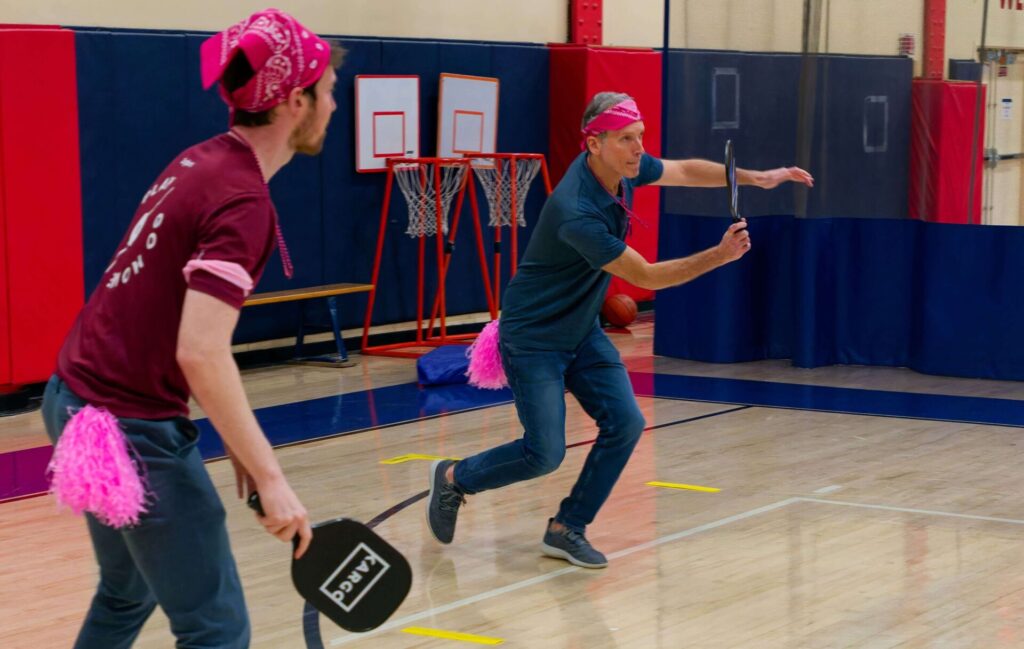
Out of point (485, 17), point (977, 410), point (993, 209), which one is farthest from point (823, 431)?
point (485, 17)

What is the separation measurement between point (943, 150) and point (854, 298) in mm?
1143

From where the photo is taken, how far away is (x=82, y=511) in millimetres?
2795

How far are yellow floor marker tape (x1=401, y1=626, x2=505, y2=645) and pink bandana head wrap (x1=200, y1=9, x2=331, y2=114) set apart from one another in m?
2.26

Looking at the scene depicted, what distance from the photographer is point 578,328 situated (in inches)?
207

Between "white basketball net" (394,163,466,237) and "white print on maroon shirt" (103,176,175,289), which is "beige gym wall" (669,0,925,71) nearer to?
"white basketball net" (394,163,466,237)

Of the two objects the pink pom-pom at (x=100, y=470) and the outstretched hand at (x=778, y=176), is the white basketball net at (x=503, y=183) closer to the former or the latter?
the outstretched hand at (x=778, y=176)

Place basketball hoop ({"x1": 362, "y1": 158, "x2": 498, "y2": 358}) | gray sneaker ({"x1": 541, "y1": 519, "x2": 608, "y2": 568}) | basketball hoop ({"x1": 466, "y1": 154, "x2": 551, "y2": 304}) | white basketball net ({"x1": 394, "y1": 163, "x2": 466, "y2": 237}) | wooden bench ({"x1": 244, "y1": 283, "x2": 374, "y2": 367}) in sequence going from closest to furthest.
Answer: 1. gray sneaker ({"x1": 541, "y1": 519, "x2": 608, "y2": 568})
2. wooden bench ({"x1": 244, "y1": 283, "x2": 374, "y2": 367})
3. basketball hoop ({"x1": 362, "y1": 158, "x2": 498, "y2": 358})
4. white basketball net ({"x1": 394, "y1": 163, "x2": 466, "y2": 237})
5. basketball hoop ({"x1": 466, "y1": 154, "x2": 551, "y2": 304})

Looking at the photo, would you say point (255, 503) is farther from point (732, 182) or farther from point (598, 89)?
point (598, 89)

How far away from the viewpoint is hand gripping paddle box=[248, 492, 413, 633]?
2.93 meters

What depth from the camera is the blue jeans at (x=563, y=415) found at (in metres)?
5.25

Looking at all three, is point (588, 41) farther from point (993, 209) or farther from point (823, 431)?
point (823, 431)

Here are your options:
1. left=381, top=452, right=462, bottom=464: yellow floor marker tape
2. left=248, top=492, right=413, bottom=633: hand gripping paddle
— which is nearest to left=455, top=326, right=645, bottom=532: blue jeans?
left=381, top=452, right=462, bottom=464: yellow floor marker tape

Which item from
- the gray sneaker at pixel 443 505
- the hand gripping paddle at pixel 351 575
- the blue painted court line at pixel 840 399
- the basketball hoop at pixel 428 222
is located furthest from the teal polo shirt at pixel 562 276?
the basketball hoop at pixel 428 222

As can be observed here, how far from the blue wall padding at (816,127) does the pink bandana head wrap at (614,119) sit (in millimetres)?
4867
